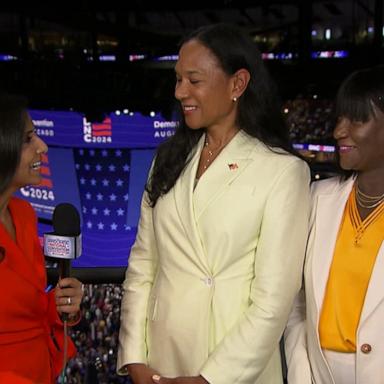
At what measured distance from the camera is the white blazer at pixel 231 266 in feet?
4.93

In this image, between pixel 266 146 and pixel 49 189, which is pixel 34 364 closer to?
pixel 266 146

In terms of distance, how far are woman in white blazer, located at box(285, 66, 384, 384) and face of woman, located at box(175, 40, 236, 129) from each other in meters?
0.28

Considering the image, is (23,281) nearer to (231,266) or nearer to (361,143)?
(231,266)

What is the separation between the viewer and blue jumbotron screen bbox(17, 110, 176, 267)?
39.6 feet

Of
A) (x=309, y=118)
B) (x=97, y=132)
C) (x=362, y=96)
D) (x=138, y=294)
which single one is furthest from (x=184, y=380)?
(x=97, y=132)

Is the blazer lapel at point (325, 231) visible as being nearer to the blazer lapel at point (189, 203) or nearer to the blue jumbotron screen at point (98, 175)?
the blazer lapel at point (189, 203)

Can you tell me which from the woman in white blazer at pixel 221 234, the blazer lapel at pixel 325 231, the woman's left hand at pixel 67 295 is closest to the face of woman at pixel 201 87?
the woman in white blazer at pixel 221 234

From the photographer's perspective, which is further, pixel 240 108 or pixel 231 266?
pixel 240 108

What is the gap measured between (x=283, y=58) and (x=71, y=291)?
809cm

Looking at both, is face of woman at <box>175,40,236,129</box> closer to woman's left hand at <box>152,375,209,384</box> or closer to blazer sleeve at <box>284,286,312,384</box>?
blazer sleeve at <box>284,286,312,384</box>

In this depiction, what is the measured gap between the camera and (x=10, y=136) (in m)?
1.48

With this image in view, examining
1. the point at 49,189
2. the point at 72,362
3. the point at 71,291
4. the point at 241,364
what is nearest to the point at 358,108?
the point at 241,364

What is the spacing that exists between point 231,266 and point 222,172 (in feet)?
0.74

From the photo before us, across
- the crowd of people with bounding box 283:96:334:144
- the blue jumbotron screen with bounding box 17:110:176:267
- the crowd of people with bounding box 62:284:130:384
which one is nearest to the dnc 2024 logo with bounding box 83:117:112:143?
the blue jumbotron screen with bounding box 17:110:176:267
